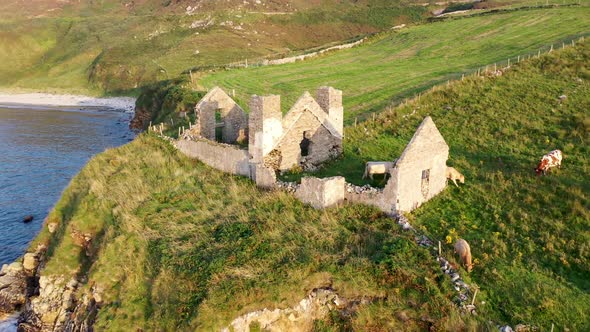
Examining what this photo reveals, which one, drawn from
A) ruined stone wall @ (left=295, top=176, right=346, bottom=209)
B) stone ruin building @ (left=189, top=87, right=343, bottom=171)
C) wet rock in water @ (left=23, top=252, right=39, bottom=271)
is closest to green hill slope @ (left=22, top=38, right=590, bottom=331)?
ruined stone wall @ (left=295, top=176, right=346, bottom=209)

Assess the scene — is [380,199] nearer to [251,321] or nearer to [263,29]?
[251,321]

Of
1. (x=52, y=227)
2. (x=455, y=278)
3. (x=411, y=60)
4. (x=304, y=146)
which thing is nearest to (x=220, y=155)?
(x=304, y=146)

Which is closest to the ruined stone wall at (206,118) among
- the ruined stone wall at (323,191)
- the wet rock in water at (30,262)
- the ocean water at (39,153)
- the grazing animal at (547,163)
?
the wet rock in water at (30,262)

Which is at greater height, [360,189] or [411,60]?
[411,60]

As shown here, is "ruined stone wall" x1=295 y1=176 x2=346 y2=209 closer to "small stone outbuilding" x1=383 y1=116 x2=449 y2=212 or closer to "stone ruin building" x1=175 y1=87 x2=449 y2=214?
"stone ruin building" x1=175 y1=87 x2=449 y2=214

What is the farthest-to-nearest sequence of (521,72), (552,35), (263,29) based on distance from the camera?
(263,29), (552,35), (521,72)

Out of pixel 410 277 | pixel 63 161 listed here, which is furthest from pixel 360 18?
pixel 410 277

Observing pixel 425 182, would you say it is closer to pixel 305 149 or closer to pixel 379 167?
pixel 379 167
